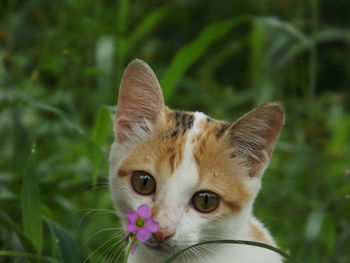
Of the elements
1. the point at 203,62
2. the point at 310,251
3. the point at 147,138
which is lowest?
the point at 310,251

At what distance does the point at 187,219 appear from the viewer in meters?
2.08

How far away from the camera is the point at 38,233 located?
6.72ft

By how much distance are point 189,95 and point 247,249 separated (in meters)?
3.24

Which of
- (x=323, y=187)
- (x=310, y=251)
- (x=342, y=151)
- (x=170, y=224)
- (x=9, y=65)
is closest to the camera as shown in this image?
(x=170, y=224)

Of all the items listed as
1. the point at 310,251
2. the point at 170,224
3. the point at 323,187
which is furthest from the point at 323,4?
the point at 170,224

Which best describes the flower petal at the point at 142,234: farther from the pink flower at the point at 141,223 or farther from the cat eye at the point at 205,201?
the cat eye at the point at 205,201

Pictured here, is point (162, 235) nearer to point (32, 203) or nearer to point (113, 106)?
point (32, 203)

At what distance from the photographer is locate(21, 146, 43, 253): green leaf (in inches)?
79.6

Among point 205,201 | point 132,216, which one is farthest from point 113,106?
point 132,216

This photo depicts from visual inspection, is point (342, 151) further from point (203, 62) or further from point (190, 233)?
point (190, 233)

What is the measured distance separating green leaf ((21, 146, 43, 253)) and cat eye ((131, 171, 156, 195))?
0.38 meters

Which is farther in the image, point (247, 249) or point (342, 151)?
point (342, 151)

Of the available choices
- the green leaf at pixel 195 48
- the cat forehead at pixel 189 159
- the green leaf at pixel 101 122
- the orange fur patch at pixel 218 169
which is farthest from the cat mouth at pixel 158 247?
the green leaf at pixel 195 48

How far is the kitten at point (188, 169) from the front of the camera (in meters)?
2.09
